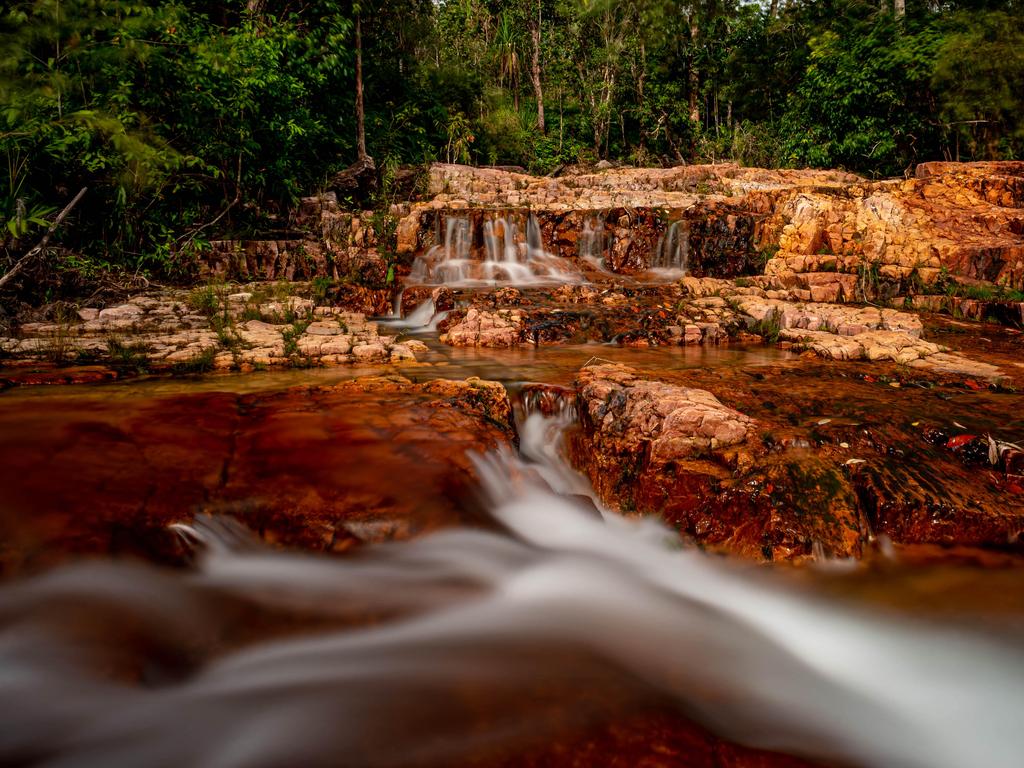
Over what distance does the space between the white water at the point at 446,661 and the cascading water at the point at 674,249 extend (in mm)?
9551

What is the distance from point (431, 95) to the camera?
2047 cm

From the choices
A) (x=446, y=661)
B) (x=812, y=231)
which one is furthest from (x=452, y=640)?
(x=812, y=231)

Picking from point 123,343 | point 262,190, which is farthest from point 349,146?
point 123,343

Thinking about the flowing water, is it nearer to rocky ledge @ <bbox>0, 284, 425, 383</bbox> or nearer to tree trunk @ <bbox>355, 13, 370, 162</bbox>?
rocky ledge @ <bbox>0, 284, 425, 383</bbox>

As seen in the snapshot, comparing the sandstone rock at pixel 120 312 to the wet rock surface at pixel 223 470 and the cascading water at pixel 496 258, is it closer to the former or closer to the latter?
the wet rock surface at pixel 223 470

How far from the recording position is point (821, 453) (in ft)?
11.8

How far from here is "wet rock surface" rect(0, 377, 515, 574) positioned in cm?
280

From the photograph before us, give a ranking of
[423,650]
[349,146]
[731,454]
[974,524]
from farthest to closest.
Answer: [349,146], [731,454], [974,524], [423,650]

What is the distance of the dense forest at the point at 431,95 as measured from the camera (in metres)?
7.32

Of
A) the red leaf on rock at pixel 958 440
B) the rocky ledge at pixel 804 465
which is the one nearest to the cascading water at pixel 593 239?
the rocky ledge at pixel 804 465

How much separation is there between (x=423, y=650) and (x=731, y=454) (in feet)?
7.40

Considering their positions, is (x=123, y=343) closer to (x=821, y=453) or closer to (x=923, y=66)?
(x=821, y=453)

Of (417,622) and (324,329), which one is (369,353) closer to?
(324,329)

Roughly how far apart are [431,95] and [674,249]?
44.1ft
